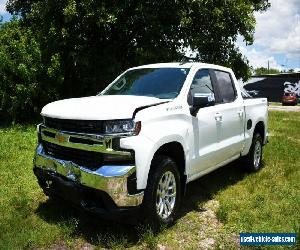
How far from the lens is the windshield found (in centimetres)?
594

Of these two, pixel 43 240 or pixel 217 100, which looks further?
pixel 217 100

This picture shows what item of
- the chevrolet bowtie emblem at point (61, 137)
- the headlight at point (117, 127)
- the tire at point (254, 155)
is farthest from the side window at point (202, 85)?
the tire at point (254, 155)

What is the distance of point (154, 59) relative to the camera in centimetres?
1574

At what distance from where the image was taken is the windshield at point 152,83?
5.94m

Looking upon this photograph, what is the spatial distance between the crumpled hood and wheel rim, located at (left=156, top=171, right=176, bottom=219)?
908mm

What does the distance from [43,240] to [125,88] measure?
8.32 ft

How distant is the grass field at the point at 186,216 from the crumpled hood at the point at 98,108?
1.33 m

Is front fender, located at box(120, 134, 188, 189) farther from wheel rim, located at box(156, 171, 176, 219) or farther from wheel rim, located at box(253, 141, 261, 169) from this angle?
wheel rim, located at box(253, 141, 261, 169)

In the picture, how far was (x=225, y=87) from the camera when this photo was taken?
23.6ft

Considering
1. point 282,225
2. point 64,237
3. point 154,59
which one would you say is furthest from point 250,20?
point 64,237

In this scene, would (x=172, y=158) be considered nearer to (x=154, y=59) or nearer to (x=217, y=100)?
(x=217, y=100)

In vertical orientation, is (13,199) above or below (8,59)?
below

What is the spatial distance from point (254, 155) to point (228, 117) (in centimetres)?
183

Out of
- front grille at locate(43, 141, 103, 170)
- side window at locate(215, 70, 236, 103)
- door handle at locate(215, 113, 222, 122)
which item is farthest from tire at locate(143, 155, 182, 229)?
side window at locate(215, 70, 236, 103)
